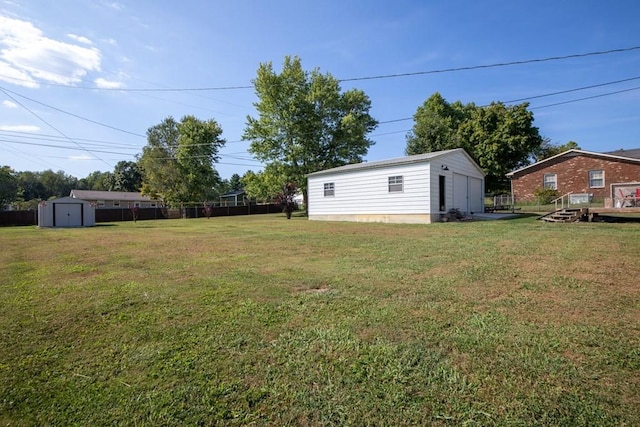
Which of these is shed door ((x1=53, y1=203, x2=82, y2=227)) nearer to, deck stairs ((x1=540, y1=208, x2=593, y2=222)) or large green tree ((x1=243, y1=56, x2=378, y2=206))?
large green tree ((x1=243, y1=56, x2=378, y2=206))

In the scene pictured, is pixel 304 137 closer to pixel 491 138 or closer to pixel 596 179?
pixel 491 138

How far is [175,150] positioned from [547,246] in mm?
40983

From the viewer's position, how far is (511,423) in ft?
5.78

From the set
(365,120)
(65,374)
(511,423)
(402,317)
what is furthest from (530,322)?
(365,120)

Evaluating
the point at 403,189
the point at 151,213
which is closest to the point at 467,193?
the point at 403,189

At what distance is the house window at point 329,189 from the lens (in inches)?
734

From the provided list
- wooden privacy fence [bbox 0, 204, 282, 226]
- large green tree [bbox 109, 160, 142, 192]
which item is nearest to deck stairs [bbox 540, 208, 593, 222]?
wooden privacy fence [bbox 0, 204, 282, 226]

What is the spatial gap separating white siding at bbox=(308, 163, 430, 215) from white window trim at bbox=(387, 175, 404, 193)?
0.37ft

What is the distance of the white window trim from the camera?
15.1 meters

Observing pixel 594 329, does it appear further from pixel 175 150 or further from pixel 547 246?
pixel 175 150

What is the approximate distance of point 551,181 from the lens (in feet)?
78.7

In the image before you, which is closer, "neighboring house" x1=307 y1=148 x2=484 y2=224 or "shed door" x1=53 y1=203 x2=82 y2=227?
"neighboring house" x1=307 y1=148 x2=484 y2=224

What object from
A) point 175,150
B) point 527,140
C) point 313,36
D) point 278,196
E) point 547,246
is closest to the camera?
point 547,246

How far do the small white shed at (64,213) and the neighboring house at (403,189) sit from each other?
16.7 metres
